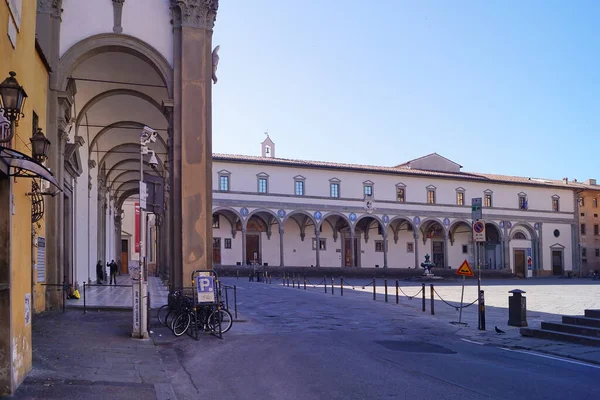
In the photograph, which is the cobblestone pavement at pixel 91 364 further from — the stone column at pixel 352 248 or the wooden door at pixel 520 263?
the wooden door at pixel 520 263

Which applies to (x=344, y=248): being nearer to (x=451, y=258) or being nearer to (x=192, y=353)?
(x=451, y=258)

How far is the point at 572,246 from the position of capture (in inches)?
2825

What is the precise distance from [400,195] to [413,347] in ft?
168

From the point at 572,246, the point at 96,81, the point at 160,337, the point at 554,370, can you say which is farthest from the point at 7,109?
the point at 572,246

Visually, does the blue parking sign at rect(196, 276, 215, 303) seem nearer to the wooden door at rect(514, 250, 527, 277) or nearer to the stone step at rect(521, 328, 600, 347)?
the stone step at rect(521, 328, 600, 347)

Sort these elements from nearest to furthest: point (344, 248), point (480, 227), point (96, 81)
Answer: point (480, 227) < point (96, 81) < point (344, 248)

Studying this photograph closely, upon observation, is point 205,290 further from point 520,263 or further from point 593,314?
point 520,263

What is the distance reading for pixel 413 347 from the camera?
467 inches

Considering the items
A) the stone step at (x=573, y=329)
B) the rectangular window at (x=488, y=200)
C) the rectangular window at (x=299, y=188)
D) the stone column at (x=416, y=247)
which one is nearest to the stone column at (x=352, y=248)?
the rectangular window at (x=299, y=188)

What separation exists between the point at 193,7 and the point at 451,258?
2195 inches

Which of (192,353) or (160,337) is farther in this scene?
(160,337)

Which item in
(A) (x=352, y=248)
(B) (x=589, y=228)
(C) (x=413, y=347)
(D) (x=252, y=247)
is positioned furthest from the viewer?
(B) (x=589, y=228)

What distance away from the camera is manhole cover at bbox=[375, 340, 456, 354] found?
11367 millimetres

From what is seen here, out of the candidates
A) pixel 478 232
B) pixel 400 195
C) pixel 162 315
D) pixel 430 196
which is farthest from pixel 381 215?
pixel 162 315
